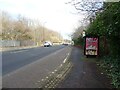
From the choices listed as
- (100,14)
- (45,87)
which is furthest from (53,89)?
(100,14)

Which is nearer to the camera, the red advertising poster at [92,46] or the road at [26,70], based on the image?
the road at [26,70]

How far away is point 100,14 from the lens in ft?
56.5

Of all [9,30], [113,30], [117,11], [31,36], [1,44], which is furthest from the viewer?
[31,36]

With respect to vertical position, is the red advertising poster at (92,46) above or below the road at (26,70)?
above

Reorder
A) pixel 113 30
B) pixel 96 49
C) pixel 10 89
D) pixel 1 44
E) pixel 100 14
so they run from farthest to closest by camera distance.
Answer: pixel 1 44
pixel 96 49
pixel 100 14
pixel 113 30
pixel 10 89

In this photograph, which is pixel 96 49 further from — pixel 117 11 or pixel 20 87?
pixel 20 87

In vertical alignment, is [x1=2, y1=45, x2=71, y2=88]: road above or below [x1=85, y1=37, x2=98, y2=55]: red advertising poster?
below

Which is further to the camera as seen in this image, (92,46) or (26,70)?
(92,46)

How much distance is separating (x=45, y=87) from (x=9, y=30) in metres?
86.5

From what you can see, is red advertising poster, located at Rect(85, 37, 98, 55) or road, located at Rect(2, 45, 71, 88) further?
red advertising poster, located at Rect(85, 37, 98, 55)

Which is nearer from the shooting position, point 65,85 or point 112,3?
point 65,85

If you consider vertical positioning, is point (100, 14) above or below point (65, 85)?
above

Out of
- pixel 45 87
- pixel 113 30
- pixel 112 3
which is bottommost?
pixel 45 87

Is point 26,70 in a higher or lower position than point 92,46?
lower
